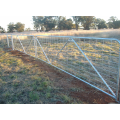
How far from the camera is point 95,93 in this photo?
130 inches

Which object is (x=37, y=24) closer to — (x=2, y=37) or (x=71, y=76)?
(x=2, y=37)

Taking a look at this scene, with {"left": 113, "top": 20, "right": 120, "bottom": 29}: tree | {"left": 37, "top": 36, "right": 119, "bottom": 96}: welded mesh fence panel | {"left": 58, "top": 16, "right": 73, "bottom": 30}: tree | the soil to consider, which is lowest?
the soil

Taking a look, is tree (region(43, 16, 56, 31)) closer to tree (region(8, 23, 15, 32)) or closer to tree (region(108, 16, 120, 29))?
tree (region(8, 23, 15, 32))

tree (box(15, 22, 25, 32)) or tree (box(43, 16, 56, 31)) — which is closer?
tree (box(15, 22, 25, 32))

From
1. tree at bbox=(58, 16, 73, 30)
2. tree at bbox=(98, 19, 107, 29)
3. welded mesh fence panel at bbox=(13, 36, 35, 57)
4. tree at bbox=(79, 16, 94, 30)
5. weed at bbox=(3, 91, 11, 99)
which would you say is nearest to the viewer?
weed at bbox=(3, 91, 11, 99)

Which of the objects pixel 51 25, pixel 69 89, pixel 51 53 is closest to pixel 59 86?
pixel 69 89

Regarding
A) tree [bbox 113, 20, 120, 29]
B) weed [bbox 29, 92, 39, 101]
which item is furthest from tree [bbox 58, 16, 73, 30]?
weed [bbox 29, 92, 39, 101]

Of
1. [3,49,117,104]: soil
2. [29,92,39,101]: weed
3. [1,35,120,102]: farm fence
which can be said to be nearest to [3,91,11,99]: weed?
[29,92,39,101]: weed

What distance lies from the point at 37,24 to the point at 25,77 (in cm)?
3162

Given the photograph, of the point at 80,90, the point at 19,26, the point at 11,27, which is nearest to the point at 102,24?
the point at 19,26

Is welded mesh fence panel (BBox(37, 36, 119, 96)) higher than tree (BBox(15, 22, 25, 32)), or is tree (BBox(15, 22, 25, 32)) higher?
tree (BBox(15, 22, 25, 32))

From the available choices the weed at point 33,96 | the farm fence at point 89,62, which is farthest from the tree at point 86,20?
the weed at point 33,96

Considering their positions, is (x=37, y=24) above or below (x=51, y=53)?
above

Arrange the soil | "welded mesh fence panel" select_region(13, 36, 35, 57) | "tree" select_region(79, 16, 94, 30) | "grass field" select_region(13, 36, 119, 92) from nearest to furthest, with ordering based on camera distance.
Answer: the soil, "grass field" select_region(13, 36, 119, 92), "welded mesh fence panel" select_region(13, 36, 35, 57), "tree" select_region(79, 16, 94, 30)
